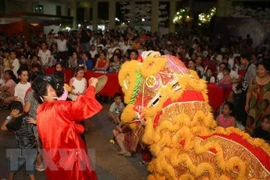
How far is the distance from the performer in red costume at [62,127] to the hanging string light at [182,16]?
18.9 m

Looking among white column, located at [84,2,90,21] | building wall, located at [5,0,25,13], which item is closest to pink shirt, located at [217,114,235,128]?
building wall, located at [5,0,25,13]

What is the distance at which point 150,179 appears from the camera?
2811 mm

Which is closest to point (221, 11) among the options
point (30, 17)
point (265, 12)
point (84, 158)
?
point (265, 12)

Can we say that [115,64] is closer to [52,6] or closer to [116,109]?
[116,109]

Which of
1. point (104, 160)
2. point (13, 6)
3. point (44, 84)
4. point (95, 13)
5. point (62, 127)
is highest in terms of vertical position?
point (13, 6)

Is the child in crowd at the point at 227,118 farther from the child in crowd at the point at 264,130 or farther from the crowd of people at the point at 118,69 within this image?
the child in crowd at the point at 264,130

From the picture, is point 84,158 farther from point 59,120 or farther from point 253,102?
point 253,102

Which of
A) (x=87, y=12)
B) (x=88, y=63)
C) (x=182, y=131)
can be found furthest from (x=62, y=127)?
(x=87, y=12)

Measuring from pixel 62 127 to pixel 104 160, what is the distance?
2375 millimetres

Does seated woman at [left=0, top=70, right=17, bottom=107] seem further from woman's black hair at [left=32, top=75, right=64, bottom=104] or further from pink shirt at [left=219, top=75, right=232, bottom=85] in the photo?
woman's black hair at [left=32, top=75, right=64, bottom=104]

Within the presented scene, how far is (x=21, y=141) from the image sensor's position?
3.98 meters

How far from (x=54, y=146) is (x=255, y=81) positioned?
3.33 m

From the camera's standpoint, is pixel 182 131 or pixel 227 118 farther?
pixel 227 118

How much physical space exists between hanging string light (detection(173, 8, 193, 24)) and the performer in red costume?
18.9 meters
